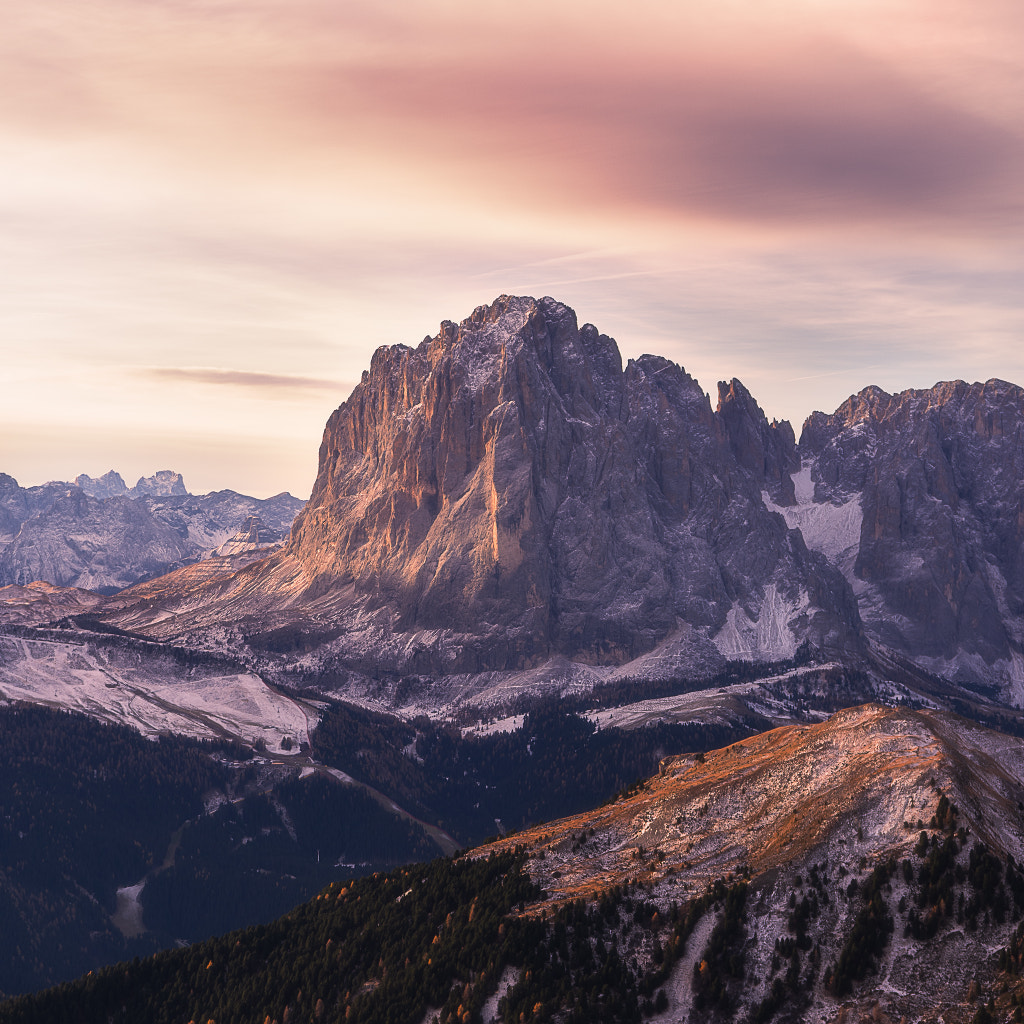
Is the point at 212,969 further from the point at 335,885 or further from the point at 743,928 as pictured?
the point at 743,928

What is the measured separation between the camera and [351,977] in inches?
5989

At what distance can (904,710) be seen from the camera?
15575 cm

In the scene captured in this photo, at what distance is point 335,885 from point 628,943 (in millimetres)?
82172

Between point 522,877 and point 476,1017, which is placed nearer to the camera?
point 476,1017

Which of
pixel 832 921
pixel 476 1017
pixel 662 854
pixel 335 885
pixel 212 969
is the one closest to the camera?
pixel 832 921

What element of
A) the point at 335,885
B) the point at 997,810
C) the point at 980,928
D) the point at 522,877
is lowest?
the point at 335,885

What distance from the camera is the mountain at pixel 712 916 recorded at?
11256cm

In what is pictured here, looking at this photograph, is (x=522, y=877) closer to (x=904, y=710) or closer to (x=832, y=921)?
(x=832, y=921)

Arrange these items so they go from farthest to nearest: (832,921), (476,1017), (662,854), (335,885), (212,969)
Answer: (335,885)
(212,969)
(662,854)
(476,1017)
(832,921)

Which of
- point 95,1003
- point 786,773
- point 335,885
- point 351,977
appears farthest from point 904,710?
point 95,1003

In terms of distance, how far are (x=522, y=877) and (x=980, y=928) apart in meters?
59.3

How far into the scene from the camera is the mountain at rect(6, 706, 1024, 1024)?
113 metres

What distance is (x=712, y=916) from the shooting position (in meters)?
125

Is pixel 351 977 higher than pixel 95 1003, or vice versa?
pixel 351 977
